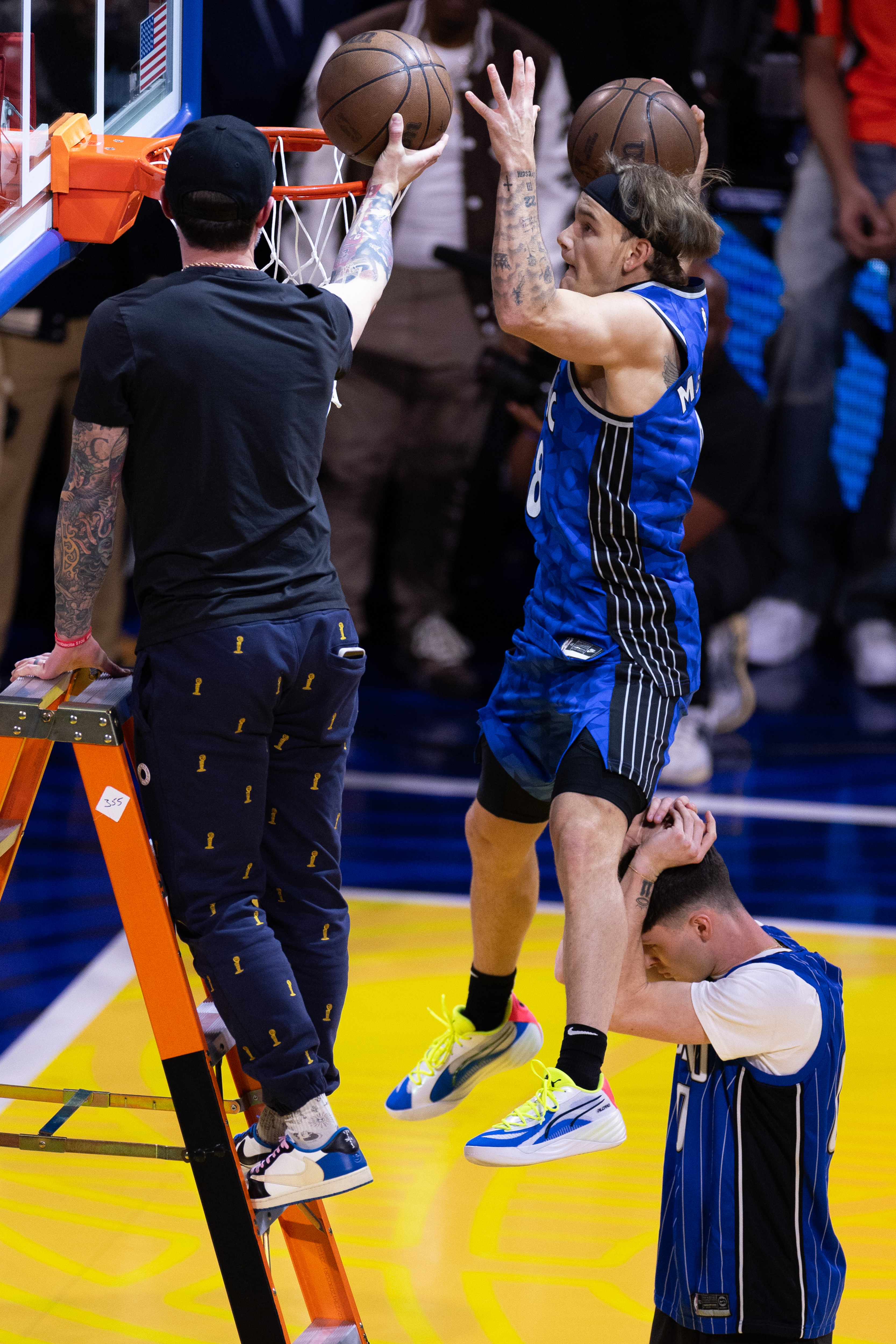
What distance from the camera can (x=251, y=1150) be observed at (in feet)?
10.8

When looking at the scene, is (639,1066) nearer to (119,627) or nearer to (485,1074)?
(485,1074)

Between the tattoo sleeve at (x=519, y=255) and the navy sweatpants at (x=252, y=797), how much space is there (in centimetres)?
72

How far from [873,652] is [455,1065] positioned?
6359 millimetres

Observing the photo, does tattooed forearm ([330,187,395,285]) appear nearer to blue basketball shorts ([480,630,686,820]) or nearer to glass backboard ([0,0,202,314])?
glass backboard ([0,0,202,314])

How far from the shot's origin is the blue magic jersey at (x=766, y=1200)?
123 inches

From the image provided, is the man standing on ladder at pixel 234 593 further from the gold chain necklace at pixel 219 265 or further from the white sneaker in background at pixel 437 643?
the white sneaker in background at pixel 437 643

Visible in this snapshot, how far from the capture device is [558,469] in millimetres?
3723

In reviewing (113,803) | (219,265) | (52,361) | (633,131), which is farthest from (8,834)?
(52,361)

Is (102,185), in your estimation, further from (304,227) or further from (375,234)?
(304,227)

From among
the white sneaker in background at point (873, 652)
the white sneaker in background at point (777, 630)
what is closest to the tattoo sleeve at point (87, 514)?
the white sneaker in background at point (873, 652)

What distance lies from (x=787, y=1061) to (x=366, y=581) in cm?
642

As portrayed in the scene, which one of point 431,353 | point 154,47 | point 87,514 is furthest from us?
point 431,353

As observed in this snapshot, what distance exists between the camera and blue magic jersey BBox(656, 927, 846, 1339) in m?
3.13

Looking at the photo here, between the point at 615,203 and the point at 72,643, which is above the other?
the point at 615,203
